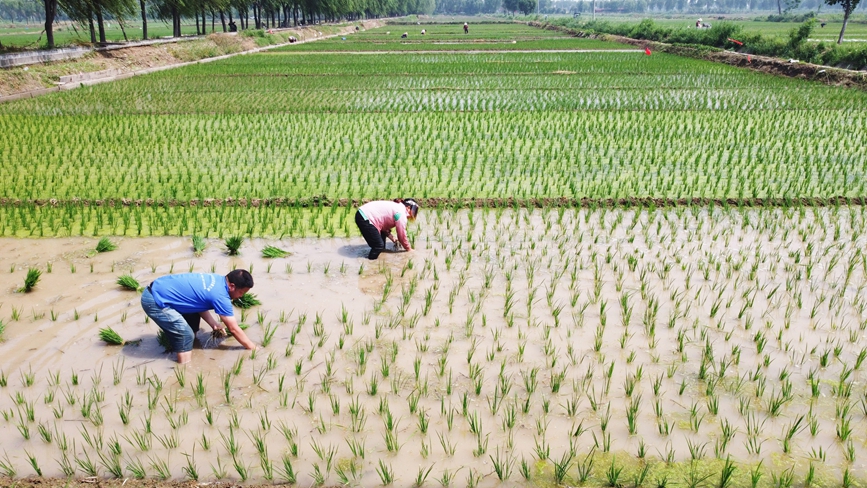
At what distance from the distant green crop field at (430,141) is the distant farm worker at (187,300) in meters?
2.46

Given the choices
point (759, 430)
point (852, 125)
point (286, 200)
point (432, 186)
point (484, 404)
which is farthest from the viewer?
point (852, 125)

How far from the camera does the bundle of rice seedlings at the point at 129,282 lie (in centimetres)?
496

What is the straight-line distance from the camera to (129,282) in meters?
4.95

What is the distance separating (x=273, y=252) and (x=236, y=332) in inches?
71.1

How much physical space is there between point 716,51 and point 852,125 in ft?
53.6

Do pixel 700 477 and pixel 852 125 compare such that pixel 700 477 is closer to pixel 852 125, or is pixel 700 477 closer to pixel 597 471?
pixel 597 471

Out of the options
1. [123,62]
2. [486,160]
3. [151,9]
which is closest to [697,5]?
[151,9]

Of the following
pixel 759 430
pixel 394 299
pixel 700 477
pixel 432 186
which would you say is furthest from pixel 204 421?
pixel 432 186

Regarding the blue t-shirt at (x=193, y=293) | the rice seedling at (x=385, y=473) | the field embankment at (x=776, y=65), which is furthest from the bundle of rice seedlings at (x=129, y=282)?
the field embankment at (x=776, y=65)

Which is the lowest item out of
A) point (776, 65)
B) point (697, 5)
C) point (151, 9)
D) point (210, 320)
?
point (210, 320)

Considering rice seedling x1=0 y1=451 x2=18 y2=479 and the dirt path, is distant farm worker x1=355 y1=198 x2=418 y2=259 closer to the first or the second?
rice seedling x1=0 y1=451 x2=18 y2=479

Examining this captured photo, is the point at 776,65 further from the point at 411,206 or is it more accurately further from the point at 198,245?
the point at 198,245

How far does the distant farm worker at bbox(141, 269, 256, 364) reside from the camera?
12.8ft

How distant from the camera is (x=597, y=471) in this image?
3.09 m
